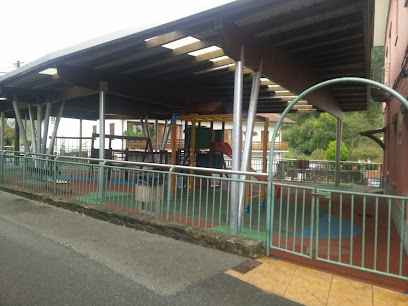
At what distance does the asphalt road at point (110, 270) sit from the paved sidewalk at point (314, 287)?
0.19m

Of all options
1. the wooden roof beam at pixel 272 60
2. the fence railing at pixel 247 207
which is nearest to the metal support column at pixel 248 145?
the fence railing at pixel 247 207

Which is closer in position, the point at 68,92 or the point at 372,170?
the point at 68,92

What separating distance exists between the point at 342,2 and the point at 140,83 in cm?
534

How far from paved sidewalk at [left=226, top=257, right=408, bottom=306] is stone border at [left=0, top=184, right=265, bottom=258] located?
34 centimetres

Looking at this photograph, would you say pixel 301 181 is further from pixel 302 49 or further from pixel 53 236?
pixel 53 236

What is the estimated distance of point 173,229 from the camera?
4.88 metres

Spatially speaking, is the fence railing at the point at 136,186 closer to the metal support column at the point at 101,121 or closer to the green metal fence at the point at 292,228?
the metal support column at the point at 101,121

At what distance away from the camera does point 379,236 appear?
5.47m

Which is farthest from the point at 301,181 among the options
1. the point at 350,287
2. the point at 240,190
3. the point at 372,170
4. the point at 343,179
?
the point at 350,287

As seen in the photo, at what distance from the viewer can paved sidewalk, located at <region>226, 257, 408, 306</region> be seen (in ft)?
9.88

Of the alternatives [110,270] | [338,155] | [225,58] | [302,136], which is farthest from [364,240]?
[302,136]

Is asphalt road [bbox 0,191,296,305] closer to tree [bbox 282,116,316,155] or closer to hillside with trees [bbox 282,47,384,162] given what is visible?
hillside with trees [bbox 282,47,384,162]

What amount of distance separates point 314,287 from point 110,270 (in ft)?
7.67

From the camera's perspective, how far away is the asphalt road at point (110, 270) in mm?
3031
